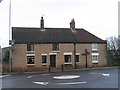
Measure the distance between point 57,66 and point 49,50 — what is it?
292 cm

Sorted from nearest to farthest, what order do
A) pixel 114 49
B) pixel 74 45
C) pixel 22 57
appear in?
pixel 22 57 < pixel 74 45 < pixel 114 49

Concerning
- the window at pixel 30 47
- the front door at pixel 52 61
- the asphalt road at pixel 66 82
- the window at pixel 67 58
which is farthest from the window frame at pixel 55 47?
the asphalt road at pixel 66 82

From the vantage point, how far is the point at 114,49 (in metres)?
52.5

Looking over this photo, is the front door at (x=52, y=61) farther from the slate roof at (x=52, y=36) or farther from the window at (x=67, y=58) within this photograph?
the slate roof at (x=52, y=36)

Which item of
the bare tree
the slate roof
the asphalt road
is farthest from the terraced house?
the asphalt road

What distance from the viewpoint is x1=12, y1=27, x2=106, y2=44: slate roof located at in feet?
138

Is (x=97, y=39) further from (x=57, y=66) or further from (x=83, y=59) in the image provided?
(x=57, y=66)

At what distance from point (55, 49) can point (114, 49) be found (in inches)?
617

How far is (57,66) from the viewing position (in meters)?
41.9

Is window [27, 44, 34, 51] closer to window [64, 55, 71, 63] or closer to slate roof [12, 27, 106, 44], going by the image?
slate roof [12, 27, 106, 44]

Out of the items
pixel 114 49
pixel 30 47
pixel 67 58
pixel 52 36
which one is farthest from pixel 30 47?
pixel 114 49

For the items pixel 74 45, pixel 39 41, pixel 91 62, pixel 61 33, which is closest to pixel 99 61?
pixel 91 62

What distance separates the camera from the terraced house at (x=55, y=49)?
1596 inches

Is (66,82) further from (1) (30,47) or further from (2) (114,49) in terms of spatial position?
(2) (114,49)
